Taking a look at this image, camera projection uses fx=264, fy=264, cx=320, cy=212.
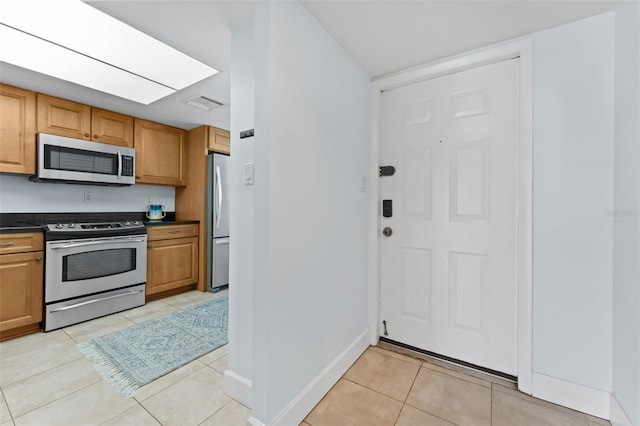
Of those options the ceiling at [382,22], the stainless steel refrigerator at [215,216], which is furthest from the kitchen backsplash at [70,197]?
the ceiling at [382,22]

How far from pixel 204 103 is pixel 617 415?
366 cm

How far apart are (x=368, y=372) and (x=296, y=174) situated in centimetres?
140

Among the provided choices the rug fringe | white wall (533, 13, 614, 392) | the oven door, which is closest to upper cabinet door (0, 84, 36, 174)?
the oven door

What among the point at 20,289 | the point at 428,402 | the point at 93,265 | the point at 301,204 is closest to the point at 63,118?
the point at 93,265

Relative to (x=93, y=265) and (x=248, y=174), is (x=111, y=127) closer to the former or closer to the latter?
(x=93, y=265)

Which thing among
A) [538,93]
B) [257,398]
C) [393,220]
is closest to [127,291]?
[257,398]

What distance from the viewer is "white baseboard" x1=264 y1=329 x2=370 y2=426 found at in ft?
4.15

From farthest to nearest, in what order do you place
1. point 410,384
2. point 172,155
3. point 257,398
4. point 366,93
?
1. point 172,155
2. point 366,93
3. point 410,384
4. point 257,398

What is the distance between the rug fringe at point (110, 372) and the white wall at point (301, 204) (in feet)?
3.07

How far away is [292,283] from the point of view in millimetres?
1338

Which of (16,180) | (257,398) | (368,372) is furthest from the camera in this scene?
(16,180)

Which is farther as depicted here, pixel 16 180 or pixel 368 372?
pixel 16 180

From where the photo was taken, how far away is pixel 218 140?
3580 mm

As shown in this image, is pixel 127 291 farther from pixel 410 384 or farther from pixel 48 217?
pixel 410 384
